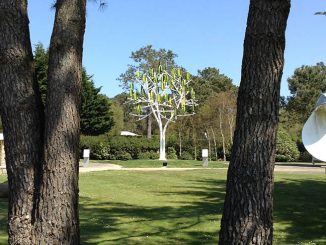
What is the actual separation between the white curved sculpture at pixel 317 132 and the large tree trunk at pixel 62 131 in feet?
26.2

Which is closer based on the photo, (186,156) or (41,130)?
(41,130)

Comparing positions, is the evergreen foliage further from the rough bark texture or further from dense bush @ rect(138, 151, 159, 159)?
the rough bark texture

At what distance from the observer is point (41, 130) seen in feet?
12.9

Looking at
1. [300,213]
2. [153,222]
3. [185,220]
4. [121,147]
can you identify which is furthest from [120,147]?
[153,222]

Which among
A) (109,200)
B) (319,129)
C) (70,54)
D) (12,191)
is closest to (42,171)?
(12,191)

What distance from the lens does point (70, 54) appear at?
3912mm

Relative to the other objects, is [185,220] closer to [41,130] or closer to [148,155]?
[41,130]

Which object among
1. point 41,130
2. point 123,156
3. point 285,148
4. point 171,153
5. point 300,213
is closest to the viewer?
point 41,130

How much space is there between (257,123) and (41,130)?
1715 millimetres

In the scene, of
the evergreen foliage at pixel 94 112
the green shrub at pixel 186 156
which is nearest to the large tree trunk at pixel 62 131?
the green shrub at pixel 186 156

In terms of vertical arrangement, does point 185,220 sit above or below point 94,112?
below

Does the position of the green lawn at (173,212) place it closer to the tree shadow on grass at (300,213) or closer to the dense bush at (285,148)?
the tree shadow on grass at (300,213)

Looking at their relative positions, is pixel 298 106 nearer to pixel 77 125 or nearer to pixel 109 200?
pixel 109 200

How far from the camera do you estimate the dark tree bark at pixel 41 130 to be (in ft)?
12.4
